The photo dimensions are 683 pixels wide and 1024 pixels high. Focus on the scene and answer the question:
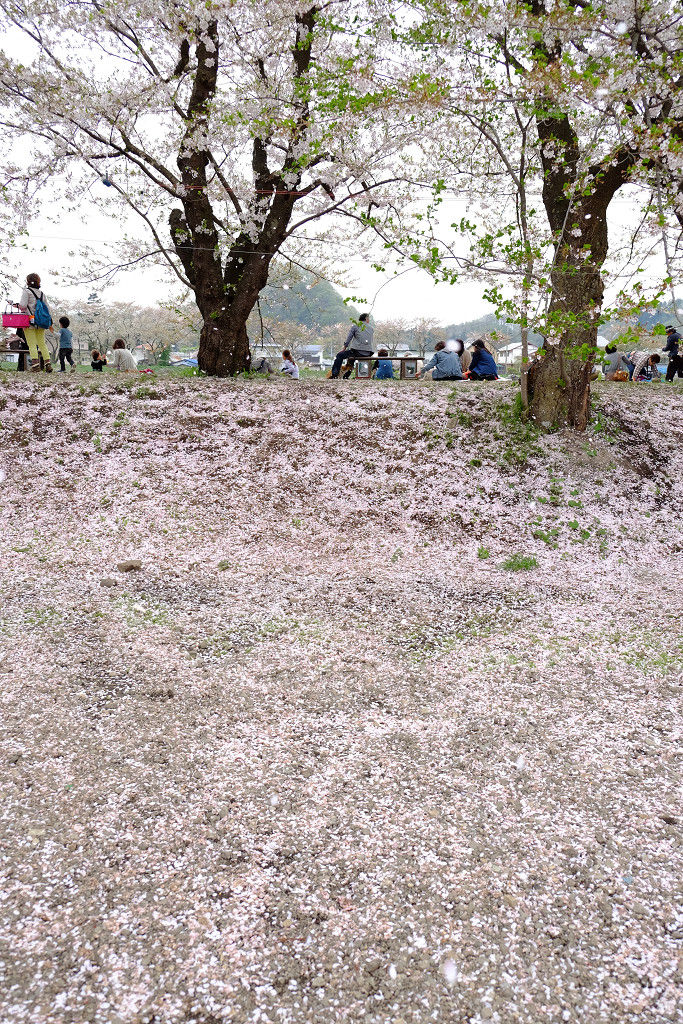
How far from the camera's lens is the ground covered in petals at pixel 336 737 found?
2725mm

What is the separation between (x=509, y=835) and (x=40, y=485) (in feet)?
24.6

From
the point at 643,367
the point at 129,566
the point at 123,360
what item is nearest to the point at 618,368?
the point at 643,367

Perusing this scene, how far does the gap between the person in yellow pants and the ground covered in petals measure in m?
4.50

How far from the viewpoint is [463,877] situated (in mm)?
3219

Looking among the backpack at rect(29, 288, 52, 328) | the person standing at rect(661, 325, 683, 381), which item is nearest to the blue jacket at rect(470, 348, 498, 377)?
the person standing at rect(661, 325, 683, 381)

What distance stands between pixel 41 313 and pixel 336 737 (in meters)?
11.7

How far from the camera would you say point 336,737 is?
14.2ft

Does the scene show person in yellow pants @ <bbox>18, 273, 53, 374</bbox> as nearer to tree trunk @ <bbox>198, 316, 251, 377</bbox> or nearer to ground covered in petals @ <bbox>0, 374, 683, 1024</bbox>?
tree trunk @ <bbox>198, 316, 251, 377</bbox>

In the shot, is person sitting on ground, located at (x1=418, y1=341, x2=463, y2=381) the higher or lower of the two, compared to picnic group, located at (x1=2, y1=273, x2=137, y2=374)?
lower

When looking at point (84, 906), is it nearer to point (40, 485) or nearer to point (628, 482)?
point (40, 485)

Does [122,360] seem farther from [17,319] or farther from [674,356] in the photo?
[674,356]

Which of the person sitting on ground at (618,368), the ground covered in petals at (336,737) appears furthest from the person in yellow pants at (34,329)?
the person sitting on ground at (618,368)

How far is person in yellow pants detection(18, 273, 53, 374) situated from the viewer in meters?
12.7

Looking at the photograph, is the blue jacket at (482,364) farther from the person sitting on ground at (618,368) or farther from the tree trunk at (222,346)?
the person sitting on ground at (618,368)
